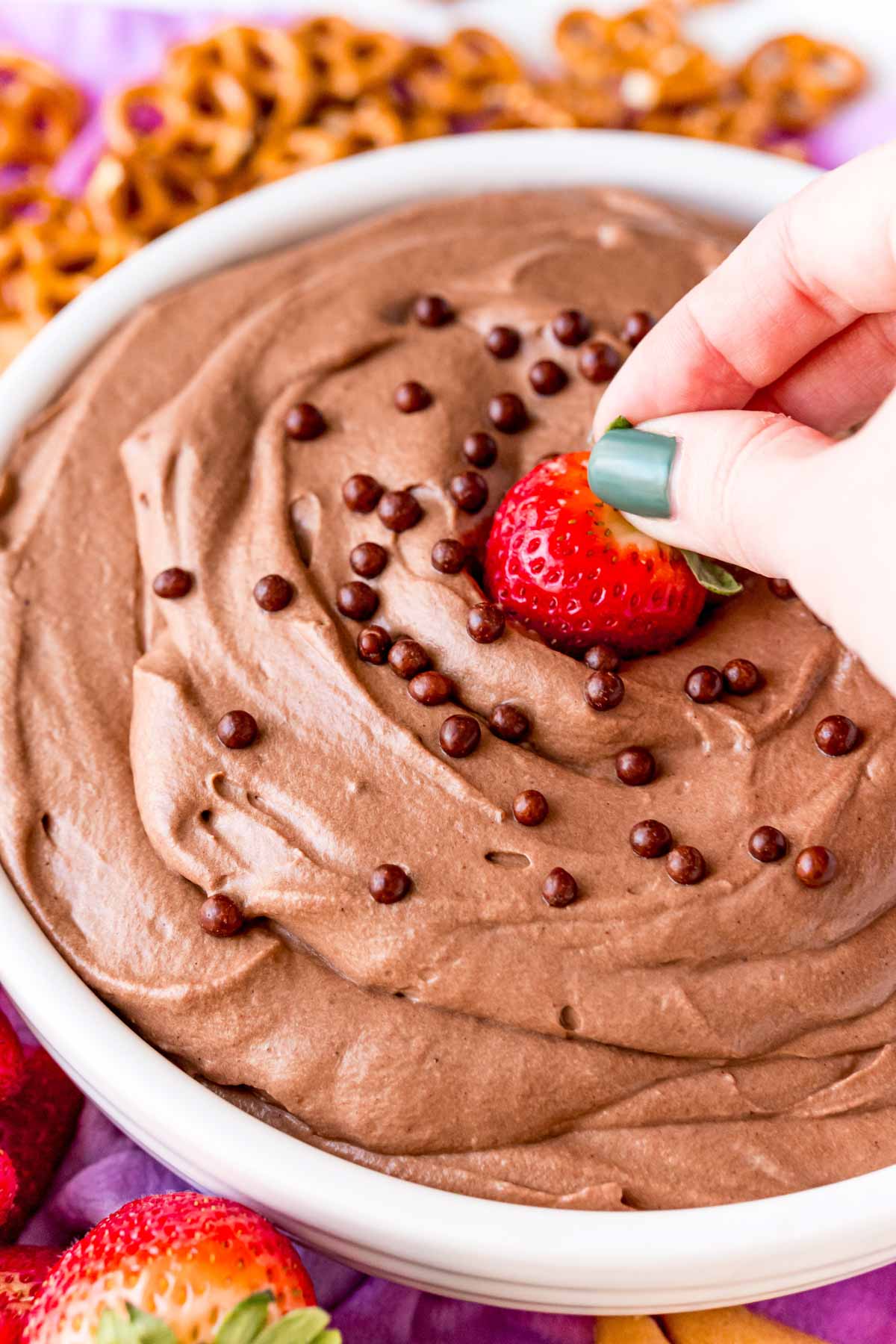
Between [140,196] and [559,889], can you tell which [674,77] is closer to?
[140,196]

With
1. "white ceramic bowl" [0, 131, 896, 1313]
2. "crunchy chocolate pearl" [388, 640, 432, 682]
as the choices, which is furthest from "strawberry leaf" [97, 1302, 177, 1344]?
"crunchy chocolate pearl" [388, 640, 432, 682]

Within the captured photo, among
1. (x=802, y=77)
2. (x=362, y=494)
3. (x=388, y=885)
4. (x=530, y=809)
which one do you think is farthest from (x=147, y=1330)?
(x=802, y=77)

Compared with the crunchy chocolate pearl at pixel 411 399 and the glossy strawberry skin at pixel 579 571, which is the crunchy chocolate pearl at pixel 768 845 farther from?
the crunchy chocolate pearl at pixel 411 399

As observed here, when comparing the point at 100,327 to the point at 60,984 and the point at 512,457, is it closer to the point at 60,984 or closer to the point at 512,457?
the point at 512,457

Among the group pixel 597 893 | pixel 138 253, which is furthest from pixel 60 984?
pixel 138 253

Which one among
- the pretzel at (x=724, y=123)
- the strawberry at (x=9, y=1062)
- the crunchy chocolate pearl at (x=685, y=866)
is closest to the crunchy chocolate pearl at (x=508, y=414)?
the crunchy chocolate pearl at (x=685, y=866)

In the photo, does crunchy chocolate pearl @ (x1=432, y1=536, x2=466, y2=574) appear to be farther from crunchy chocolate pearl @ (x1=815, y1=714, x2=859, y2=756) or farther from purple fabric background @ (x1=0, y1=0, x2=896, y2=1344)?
purple fabric background @ (x1=0, y1=0, x2=896, y2=1344)

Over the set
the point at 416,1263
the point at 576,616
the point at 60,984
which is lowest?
the point at 416,1263
